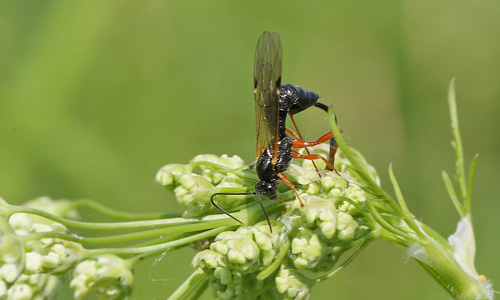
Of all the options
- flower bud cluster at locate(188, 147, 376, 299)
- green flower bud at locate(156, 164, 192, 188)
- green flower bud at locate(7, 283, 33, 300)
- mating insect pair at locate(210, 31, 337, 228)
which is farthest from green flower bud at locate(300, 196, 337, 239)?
green flower bud at locate(7, 283, 33, 300)

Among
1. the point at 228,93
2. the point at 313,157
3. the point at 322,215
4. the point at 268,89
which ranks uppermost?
the point at 268,89

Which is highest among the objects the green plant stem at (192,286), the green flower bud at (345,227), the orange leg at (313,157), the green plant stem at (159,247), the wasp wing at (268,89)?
the wasp wing at (268,89)

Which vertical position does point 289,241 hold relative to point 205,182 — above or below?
below

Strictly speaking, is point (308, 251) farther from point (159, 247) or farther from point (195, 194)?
point (159, 247)

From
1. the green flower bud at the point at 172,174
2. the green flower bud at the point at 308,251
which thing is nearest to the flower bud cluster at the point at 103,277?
the green flower bud at the point at 172,174

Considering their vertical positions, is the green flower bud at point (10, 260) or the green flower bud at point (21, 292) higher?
the green flower bud at point (10, 260)

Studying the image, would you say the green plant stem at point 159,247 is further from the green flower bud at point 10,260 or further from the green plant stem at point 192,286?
the green flower bud at point 10,260

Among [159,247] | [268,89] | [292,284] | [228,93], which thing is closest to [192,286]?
[159,247]

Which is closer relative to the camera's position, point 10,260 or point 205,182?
point 10,260
